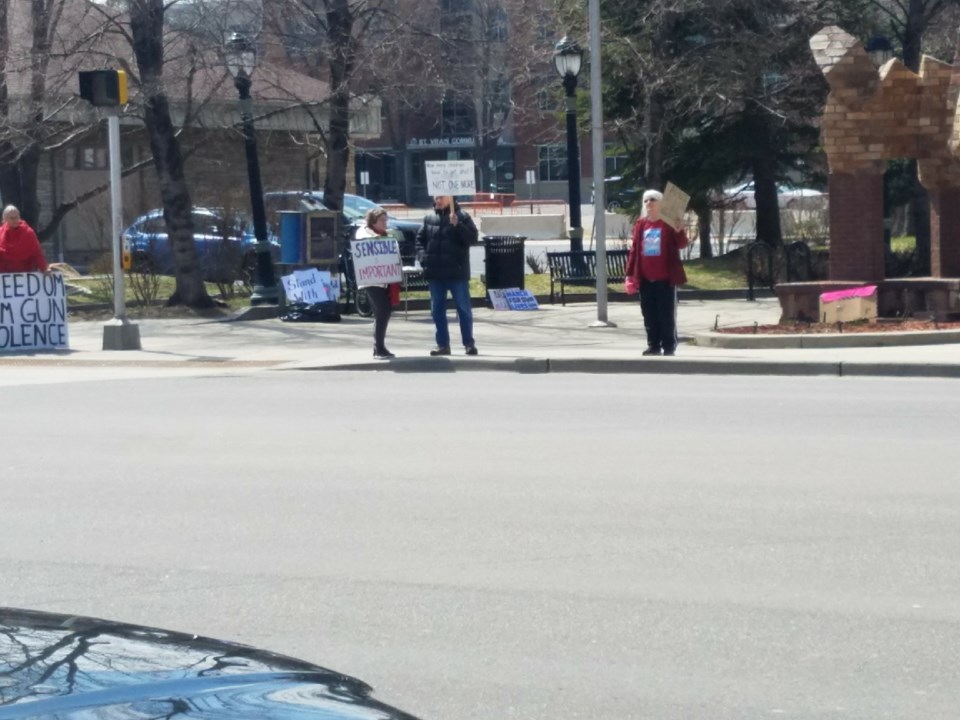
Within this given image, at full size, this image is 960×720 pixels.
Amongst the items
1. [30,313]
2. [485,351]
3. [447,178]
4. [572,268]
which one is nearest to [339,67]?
[447,178]

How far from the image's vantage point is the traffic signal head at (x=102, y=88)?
60.5ft

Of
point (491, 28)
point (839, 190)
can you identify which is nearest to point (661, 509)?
point (839, 190)

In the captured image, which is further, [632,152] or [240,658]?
[632,152]

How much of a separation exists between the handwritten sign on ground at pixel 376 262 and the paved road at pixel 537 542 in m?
4.05

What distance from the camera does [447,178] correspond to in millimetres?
19875

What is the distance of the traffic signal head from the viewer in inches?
727

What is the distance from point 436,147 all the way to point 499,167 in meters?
5.41

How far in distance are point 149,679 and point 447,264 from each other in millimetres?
14552

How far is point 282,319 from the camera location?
23625mm

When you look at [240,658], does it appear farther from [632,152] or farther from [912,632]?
[632,152]

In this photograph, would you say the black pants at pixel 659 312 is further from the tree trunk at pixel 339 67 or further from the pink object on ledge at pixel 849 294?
the tree trunk at pixel 339 67

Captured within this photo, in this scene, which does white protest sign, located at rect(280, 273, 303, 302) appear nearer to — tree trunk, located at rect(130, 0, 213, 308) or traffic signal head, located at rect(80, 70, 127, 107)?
tree trunk, located at rect(130, 0, 213, 308)

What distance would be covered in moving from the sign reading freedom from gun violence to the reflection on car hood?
17096 millimetres

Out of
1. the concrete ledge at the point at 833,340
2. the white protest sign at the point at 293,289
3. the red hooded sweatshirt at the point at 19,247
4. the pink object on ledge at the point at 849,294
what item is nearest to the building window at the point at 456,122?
the white protest sign at the point at 293,289
